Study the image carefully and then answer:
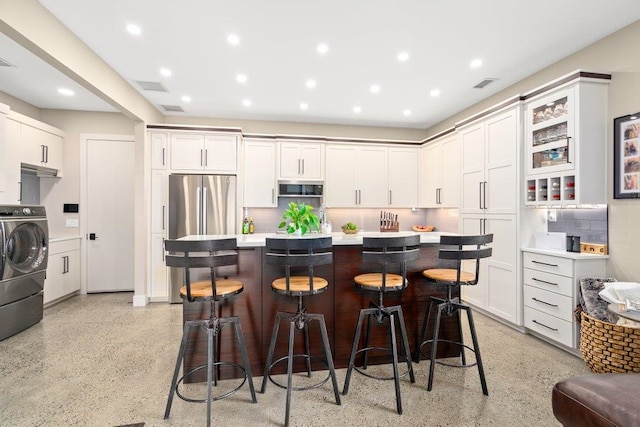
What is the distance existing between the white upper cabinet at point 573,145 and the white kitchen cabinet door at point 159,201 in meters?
4.91

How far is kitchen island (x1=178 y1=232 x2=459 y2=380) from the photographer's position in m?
2.52

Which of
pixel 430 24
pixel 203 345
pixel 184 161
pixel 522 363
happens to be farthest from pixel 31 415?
pixel 430 24

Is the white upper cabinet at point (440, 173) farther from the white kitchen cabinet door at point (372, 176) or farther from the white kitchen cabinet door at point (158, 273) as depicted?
the white kitchen cabinet door at point (158, 273)

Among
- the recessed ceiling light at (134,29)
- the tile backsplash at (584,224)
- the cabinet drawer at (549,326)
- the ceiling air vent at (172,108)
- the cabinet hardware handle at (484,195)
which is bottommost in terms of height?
the cabinet drawer at (549,326)

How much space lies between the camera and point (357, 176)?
18.2ft

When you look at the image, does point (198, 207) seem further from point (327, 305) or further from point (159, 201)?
point (327, 305)

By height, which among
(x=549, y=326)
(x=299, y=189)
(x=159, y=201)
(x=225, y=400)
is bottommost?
(x=225, y=400)

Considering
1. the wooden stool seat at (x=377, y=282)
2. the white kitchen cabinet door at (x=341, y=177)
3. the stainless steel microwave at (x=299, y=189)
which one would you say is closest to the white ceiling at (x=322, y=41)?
the white kitchen cabinet door at (x=341, y=177)

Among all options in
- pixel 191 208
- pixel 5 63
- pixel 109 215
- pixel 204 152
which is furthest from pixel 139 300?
pixel 5 63

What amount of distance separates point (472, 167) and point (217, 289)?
3.75 metres

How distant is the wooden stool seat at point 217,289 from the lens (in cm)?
212

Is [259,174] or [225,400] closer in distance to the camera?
[225,400]

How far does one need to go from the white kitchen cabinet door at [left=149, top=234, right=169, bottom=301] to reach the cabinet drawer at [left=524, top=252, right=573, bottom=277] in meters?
4.82

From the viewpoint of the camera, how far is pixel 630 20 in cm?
273
